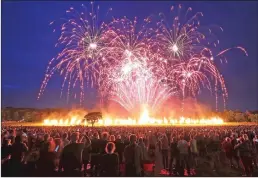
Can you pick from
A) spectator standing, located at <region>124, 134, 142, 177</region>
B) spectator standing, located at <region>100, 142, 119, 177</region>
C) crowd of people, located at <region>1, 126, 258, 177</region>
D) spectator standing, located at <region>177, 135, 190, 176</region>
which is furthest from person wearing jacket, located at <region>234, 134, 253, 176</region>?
spectator standing, located at <region>100, 142, 119, 177</region>

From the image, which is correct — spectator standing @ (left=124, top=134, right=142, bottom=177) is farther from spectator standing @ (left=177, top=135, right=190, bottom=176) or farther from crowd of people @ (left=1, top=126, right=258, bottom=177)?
spectator standing @ (left=177, top=135, right=190, bottom=176)

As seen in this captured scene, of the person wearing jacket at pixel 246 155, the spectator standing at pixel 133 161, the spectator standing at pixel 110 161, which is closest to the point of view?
the spectator standing at pixel 110 161

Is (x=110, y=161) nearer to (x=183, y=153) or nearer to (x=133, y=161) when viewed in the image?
(x=133, y=161)

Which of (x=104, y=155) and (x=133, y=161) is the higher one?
(x=104, y=155)

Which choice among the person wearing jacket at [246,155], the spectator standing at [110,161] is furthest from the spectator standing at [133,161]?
the person wearing jacket at [246,155]

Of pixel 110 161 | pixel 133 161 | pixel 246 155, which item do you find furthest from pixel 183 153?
pixel 110 161

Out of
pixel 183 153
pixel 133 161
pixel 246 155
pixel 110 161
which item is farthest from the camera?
pixel 183 153

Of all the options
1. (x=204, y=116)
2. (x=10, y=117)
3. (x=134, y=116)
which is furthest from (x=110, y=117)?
(x=10, y=117)

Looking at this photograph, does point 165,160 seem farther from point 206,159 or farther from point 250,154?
point 250,154

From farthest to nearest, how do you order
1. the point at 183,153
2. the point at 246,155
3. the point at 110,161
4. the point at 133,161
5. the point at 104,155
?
1. the point at 183,153
2. the point at 246,155
3. the point at 133,161
4. the point at 104,155
5. the point at 110,161

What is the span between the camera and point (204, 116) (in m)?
75.7

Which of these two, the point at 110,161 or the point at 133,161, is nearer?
the point at 110,161

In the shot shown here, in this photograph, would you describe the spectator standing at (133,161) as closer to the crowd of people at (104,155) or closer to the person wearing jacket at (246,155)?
the crowd of people at (104,155)

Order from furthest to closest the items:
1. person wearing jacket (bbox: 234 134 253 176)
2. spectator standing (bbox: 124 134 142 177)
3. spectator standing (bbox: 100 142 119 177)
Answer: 1. person wearing jacket (bbox: 234 134 253 176)
2. spectator standing (bbox: 124 134 142 177)
3. spectator standing (bbox: 100 142 119 177)
